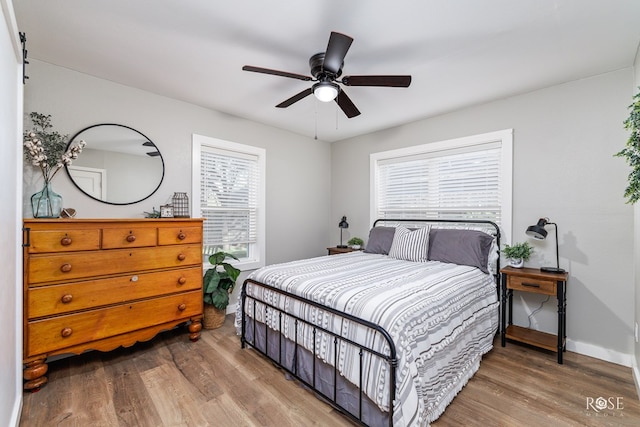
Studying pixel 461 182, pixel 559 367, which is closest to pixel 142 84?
pixel 461 182

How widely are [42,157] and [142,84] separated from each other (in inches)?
43.0

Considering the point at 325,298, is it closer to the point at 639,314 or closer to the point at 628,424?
the point at 628,424

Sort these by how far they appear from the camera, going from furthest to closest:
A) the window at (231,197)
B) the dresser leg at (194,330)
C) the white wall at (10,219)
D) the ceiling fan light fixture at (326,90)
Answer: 1. the window at (231,197)
2. the dresser leg at (194,330)
3. the ceiling fan light fixture at (326,90)
4. the white wall at (10,219)

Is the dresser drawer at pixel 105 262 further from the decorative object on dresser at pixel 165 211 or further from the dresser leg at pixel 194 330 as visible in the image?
the dresser leg at pixel 194 330

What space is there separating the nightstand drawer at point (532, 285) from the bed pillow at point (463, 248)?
22 centimetres

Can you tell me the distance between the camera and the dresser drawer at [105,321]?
6.54 feet

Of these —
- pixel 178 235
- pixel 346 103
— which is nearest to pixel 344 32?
pixel 346 103

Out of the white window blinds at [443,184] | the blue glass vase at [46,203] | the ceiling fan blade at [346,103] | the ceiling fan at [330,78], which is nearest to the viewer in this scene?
the ceiling fan at [330,78]

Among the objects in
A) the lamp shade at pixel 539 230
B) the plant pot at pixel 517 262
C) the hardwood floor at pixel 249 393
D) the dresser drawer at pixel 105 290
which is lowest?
the hardwood floor at pixel 249 393

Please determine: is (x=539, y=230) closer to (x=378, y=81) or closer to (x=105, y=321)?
(x=378, y=81)

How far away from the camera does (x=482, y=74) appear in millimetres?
2561

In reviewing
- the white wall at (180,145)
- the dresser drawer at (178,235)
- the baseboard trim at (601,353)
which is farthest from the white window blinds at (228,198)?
the baseboard trim at (601,353)

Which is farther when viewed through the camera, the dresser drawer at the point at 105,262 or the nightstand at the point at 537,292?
the nightstand at the point at 537,292

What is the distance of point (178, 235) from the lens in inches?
106
